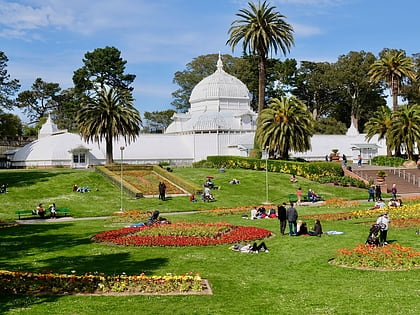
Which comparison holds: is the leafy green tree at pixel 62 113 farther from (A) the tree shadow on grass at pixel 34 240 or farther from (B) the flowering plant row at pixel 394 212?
(B) the flowering plant row at pixel 394 212

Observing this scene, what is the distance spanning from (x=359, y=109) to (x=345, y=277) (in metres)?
96.2

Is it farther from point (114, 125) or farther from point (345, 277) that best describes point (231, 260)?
point (114, 125)

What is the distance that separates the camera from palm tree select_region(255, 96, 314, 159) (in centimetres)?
5416

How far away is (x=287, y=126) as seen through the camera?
5391 centimetres

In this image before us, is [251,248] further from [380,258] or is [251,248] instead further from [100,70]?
[100,70]

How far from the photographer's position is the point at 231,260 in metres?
18.3

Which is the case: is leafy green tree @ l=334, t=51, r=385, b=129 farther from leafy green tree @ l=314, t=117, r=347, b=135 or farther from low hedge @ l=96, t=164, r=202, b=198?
low hedge @ l=96, t=164, r=202, b=198

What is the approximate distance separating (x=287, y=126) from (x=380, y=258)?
37783 mm

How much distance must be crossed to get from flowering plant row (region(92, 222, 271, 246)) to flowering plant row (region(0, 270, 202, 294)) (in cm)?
733

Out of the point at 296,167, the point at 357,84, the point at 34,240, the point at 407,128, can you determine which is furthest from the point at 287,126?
the point at 357,84

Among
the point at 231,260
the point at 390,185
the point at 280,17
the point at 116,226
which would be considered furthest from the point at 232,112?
the point at 231,260

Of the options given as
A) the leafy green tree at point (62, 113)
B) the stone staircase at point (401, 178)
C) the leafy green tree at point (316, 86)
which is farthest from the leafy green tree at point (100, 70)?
the stone staircase at point (401, 178)

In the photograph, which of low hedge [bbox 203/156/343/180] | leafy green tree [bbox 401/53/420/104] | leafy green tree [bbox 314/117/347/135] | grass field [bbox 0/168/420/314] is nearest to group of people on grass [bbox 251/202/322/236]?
grass field [bbox 0/168/420/314]

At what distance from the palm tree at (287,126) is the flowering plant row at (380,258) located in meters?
36.7
